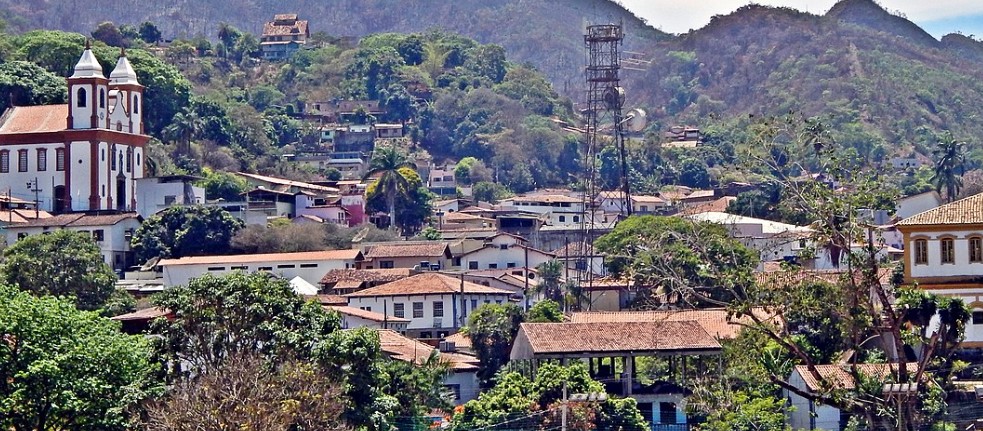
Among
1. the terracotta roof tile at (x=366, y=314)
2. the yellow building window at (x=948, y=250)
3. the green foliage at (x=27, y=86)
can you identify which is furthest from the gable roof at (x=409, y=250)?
the yellow building window at (x=948, y=250)

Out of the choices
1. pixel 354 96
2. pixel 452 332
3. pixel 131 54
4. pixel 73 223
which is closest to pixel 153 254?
pixel 73 223

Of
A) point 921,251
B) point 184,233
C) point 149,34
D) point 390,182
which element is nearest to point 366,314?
point 184,233

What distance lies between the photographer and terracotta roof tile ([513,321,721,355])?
54156 mm

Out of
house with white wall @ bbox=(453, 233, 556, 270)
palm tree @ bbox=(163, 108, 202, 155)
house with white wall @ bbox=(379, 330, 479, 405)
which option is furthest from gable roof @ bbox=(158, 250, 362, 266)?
palm tree @ bbox=(163, 108, 202, 155)

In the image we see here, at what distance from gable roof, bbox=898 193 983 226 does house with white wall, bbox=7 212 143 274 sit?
144 feet

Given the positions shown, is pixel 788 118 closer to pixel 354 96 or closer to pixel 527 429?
pixel 527 429

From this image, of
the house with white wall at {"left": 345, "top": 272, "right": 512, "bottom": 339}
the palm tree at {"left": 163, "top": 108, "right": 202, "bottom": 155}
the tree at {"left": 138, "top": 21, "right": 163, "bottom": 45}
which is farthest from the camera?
the tree at {"left": 138, "top": 21, "right": 163, "bottom": 45}

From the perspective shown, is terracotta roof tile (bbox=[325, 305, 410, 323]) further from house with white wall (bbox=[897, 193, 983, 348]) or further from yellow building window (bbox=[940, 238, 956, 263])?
yellow building window (bbox=[940, 238, 956, 263])

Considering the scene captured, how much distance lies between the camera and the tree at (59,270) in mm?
70312

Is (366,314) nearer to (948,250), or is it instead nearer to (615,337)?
(615,337)

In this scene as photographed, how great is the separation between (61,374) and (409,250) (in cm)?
4774

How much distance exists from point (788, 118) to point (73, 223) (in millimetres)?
61681

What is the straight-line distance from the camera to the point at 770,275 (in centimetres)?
3030

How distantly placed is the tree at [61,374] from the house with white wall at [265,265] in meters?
39.5
